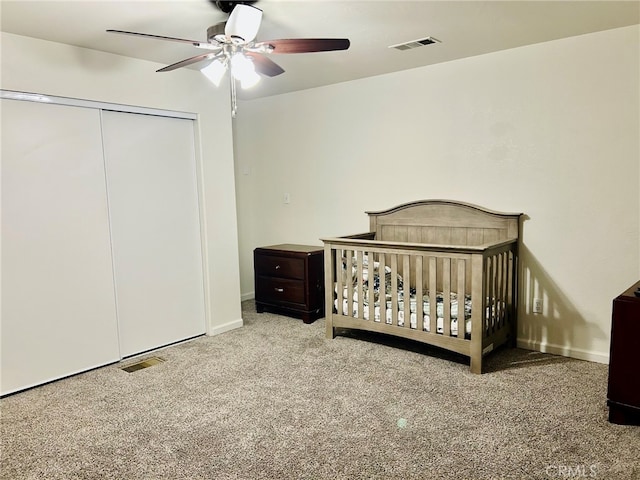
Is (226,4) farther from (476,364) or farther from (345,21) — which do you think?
(476,364)

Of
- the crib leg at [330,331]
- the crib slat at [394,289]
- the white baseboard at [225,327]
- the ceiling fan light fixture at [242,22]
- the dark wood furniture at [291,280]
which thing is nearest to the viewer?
the ceiling fan light fixture at [242,22]

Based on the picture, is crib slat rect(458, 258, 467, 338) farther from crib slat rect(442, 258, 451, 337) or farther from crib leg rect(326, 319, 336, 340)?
crib leg rect(326, 319, 336, 340)

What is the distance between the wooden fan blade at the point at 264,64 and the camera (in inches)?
94.3

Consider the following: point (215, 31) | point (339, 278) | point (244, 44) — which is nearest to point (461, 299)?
point (339, 278)

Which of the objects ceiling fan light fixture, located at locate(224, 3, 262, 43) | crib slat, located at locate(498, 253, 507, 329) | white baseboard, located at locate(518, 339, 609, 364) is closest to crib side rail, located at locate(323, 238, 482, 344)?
crib slat, located at locate(498, 253, 507, 329)

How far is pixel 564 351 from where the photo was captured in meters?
3.12

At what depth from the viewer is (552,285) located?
123 inches

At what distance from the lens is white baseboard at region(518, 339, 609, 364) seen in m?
3.00

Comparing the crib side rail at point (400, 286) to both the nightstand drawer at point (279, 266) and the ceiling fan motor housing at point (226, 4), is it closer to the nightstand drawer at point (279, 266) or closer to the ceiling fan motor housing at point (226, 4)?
the nightstand drawer at point (279, 266)

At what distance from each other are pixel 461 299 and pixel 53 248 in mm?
2658

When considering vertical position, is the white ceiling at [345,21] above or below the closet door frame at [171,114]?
above

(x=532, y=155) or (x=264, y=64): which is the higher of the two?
(x=264, y=64)

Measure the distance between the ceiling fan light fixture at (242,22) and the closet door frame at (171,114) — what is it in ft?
4.51

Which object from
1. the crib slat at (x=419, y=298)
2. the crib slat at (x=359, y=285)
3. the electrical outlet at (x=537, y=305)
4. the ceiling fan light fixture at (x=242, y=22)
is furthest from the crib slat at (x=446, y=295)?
the ceiling fan light fixture at (x=242, y=22)
